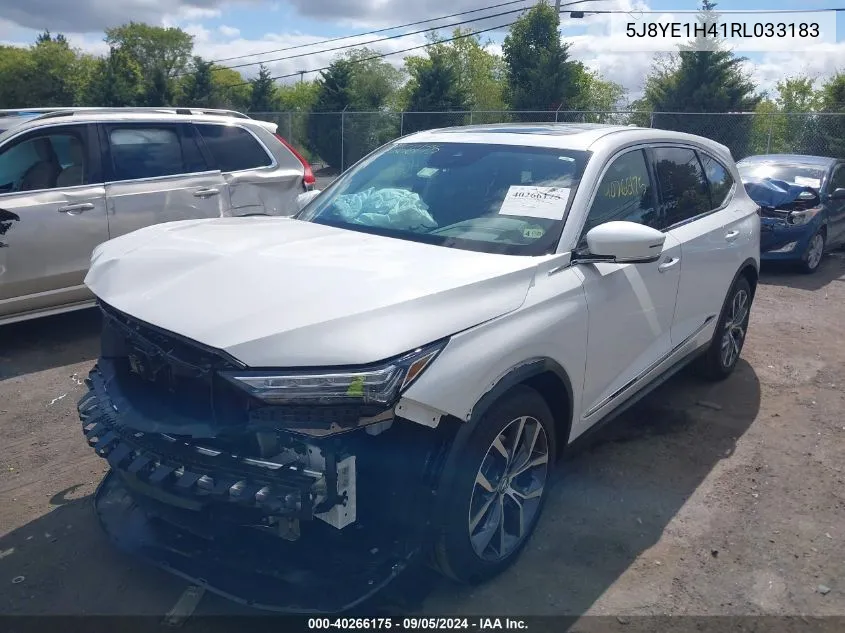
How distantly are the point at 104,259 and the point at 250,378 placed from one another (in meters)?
1.38

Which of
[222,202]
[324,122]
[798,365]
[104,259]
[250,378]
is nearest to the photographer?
[250,378]

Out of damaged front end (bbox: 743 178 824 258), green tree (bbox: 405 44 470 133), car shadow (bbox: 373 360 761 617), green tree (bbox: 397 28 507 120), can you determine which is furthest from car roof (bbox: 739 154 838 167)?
green tree (bbox: 397 28 507 120)

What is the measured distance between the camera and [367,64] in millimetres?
40312

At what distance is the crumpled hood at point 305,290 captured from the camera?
2.44m

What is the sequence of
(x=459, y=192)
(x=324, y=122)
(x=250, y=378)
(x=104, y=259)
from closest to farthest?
(x=250, y=378) → (x=104, y=259) → (x=459, y=192) → (x=324, y=122)

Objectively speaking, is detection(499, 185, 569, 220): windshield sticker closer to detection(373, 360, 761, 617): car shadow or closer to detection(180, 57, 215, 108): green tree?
detection(373, 360, 761, 617): car shadow

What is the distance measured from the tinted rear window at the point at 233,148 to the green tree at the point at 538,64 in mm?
21581

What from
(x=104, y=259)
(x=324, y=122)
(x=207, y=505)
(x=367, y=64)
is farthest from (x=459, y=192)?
(x=367, y=64)

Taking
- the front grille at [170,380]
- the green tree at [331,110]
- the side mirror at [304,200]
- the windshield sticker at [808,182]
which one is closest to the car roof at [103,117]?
the side mirror at [304,200]

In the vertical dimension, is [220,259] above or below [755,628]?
above

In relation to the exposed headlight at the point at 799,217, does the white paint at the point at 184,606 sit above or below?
A: below

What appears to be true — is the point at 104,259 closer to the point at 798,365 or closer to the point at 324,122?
the point at 798,365

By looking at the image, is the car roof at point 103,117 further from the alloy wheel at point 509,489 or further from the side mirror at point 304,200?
the alloy wheel at point 509,489

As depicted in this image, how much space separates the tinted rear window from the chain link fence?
6823mm
